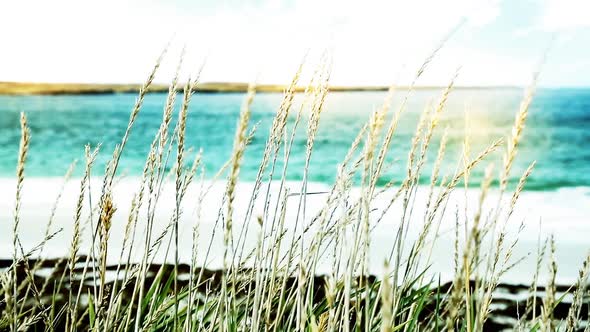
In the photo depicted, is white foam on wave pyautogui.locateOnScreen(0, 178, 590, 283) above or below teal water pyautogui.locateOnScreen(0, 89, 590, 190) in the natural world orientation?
below

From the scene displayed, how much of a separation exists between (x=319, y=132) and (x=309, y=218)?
347 inches

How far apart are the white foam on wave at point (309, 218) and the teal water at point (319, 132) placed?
1.24 metres

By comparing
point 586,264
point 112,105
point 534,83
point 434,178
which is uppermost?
point 112,105

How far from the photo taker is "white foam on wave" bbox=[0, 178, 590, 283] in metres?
6.41

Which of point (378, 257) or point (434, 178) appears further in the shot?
point (378, 257)

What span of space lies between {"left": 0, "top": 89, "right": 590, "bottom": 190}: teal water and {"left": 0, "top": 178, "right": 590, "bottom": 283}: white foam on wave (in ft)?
4.08

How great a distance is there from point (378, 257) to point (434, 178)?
5586 millimetres

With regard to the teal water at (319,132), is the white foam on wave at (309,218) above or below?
below

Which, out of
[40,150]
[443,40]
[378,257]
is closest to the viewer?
[443,40]

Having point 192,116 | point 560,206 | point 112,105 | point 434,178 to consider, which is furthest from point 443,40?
point 112,105

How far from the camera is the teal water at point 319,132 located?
52.5 feet

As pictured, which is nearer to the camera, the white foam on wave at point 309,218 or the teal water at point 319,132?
the white foam on wave at point 309,218

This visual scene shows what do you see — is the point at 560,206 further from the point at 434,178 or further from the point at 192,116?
the point at 192,116

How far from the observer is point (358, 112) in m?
25.5
